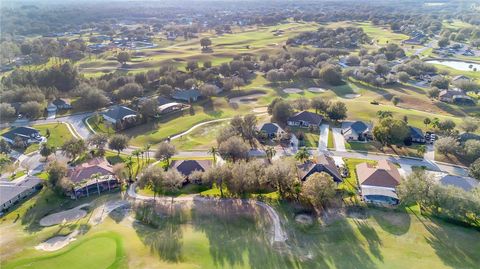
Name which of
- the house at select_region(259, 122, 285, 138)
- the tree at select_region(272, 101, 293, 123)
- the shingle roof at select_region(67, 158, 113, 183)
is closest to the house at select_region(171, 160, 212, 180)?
the shingle roof at select_region(67, 158, 113, 183)

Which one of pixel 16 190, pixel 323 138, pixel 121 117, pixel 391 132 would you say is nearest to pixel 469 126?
pixel 391 132

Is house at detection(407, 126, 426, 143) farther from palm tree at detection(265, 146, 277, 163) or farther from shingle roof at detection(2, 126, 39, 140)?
shingle roof at detection(2, 126, 39, 140)

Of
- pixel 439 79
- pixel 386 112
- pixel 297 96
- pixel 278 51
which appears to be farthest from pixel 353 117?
pixel 278 51

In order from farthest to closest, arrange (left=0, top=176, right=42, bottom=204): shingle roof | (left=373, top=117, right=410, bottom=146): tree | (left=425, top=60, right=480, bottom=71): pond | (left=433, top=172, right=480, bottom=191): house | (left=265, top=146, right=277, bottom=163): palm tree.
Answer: (left=425, top=60, right=480, bottom=71): pond, (left=373, top=117, right=410, bottom=146): tree, (left=265, top=146, right=277, bottom=163): palm tree, (left=0, top=176, right=42, bottom=204): shingle roof, (left=433, top=172, right=480, bottom=191): house

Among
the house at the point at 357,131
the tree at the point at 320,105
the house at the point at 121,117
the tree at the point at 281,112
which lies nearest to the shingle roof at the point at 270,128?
the tree at the point at 281,112

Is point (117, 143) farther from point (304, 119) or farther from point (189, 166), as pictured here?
point (304, 119)

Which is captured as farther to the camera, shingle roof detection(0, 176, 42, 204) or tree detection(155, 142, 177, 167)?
tree detection(155, 142, 177, 167)

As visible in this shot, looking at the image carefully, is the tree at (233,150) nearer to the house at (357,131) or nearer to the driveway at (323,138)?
the driveway at (323,138)

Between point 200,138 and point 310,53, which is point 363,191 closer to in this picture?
point 200,138
